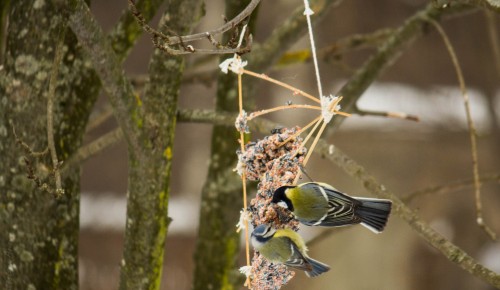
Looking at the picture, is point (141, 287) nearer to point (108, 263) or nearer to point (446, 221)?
point (108, 263)

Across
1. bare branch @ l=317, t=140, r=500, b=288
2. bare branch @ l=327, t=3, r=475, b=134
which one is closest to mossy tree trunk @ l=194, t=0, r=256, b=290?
bare branch @ l=327, t=3, r=475, b=134

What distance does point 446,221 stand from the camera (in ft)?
6.17

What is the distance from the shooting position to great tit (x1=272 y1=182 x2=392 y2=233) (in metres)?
0.58

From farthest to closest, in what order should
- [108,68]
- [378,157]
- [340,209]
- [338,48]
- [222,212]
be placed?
[378,157] < [338,48] < [222,212] < [108,68] < [340,209]

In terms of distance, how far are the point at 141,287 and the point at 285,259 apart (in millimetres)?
266

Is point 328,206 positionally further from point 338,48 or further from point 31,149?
point 338,48

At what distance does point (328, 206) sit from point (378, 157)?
1.23 meters

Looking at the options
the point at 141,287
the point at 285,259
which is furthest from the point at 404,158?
the point at 285,259

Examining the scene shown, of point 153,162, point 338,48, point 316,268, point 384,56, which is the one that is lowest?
point 316,268

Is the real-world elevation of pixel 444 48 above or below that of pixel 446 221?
above

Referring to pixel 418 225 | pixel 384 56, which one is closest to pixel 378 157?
pixel 384 56

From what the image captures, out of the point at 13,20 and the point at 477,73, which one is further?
the point at 477,73

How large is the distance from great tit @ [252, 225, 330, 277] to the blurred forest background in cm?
105

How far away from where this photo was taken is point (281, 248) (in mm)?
593
